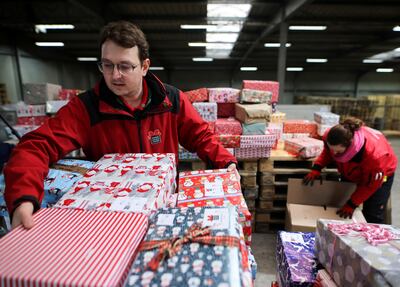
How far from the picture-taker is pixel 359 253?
1037mm

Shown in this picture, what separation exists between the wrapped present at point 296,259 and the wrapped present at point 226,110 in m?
2.83

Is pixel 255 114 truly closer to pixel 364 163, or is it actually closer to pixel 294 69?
pixel 364 163

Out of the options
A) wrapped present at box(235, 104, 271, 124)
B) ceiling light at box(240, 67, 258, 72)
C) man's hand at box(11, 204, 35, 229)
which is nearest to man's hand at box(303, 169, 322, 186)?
wrapped present at box(235, 104, 271, 124)

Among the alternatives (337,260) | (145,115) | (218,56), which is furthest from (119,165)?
(218,56)

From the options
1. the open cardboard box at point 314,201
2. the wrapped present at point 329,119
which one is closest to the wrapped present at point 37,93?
the open cardboard box at point 314,201

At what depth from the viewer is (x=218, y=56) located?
53.3 feet

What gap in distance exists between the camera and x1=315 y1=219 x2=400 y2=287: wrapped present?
37.3 inches

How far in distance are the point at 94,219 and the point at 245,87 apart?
12.0 ft

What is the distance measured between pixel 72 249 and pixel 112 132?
907 millimetres

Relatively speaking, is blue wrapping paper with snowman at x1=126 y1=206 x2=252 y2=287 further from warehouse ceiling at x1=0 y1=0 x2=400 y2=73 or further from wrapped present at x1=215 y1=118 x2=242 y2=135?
warehouse ceiling at x1=0 y1=0 x2=400 y2=73

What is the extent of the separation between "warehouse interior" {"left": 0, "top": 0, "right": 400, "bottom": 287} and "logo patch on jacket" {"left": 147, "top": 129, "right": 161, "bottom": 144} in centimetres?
100

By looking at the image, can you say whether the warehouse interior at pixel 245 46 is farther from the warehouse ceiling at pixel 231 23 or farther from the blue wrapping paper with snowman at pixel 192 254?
the blue wrapping paper with snowman at pixel 192 254

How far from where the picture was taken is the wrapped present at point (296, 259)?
1.35 metres

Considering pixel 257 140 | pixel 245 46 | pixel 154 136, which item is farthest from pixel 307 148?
pixel 245 46
